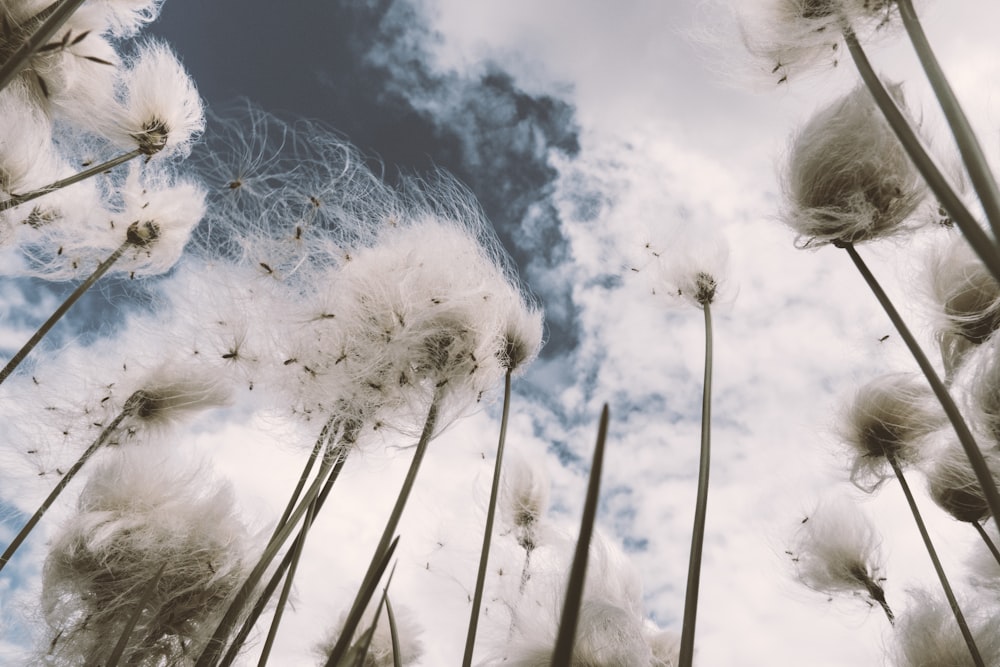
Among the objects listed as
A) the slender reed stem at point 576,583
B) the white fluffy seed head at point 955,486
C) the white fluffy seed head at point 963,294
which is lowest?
the slender reed stem at point 576,583

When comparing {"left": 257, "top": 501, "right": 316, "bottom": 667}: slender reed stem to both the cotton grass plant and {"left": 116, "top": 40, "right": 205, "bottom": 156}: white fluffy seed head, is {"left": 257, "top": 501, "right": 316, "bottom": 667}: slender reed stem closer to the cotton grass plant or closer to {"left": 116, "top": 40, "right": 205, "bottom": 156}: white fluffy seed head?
the cotton grass plant

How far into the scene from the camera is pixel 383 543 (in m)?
1.00

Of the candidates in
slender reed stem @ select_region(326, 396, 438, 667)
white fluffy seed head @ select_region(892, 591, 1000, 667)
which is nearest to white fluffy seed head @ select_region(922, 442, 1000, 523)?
white fluffy seed head @ select_region(892, 591, 1000, 667)

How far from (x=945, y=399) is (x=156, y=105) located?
304cm

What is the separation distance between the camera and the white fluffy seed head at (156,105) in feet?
8.31

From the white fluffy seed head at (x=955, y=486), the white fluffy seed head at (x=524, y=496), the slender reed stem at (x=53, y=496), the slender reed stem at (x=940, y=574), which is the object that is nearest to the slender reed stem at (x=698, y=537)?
the slender reed stem at (x=940, y=574)

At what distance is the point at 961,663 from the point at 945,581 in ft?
1.79

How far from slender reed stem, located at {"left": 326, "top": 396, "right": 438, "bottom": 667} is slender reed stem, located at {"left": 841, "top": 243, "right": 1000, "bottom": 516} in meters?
0.94

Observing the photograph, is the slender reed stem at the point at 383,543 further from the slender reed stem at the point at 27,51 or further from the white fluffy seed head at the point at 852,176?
the white fluffy seed head at the point at 852,176

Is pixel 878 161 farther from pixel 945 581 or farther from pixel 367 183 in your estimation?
pixel 367 183

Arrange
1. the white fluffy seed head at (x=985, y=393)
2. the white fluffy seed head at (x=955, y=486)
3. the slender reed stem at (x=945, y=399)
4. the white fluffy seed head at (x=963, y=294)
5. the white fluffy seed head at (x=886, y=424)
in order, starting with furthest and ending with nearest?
1. the white fluffy seed head at (x=886, y=424)
2. the white fluffy seed head at (x=955, y=486)
3. the white fluffy seed head at (x=963, y=294)
4. the white fluffy seed head at (x=985, y=393)
5. the slender reed stem at (x=945, y=399)

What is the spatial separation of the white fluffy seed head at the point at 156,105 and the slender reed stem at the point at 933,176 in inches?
104

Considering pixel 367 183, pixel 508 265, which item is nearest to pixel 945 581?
pixel 508 265

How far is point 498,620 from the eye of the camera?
7.43 ft
